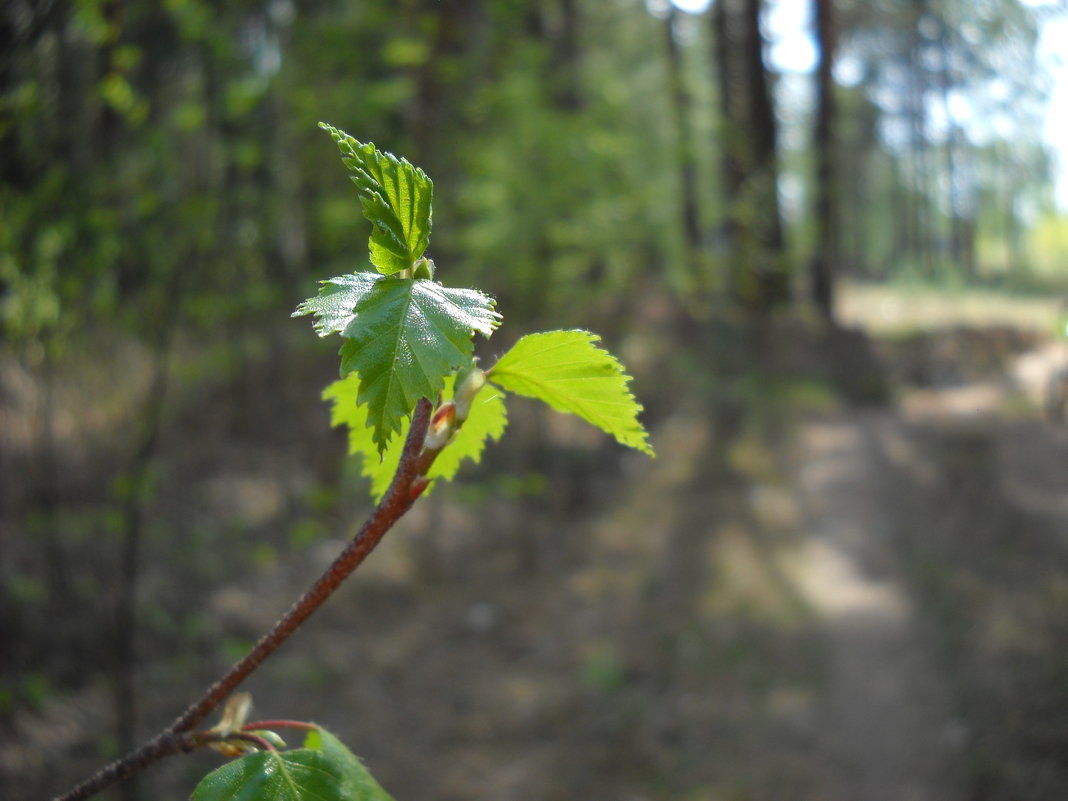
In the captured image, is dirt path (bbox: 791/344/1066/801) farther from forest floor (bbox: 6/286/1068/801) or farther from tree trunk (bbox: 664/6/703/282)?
tree trunk (bbox: 664/6/703/282)

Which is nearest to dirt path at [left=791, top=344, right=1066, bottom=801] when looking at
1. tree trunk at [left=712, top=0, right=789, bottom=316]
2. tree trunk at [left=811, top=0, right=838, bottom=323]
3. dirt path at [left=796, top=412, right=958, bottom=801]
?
dirt path at [left=796, top=412, right=958, bottom=801]

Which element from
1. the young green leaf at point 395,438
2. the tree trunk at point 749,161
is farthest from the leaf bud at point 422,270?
the tree trunk at point 749,161

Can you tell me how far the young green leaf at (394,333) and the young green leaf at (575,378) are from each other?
0.20 ft

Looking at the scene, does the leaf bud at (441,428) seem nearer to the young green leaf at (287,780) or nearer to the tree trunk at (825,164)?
the young green leaf at (287,780)

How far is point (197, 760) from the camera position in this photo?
4590mm

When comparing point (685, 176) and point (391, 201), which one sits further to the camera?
point (685, 176)

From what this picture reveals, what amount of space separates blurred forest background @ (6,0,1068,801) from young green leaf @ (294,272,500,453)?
78.7 inches

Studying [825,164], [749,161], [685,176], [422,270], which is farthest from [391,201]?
[685,176]

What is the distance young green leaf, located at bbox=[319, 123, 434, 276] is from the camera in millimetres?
540

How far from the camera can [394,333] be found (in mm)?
533

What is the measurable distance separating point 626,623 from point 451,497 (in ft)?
5.63

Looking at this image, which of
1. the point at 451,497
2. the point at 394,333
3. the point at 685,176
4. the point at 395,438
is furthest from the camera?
the point at 685,176

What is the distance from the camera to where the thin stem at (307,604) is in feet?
1.81

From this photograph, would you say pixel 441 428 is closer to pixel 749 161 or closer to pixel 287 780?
pixel 287 780
